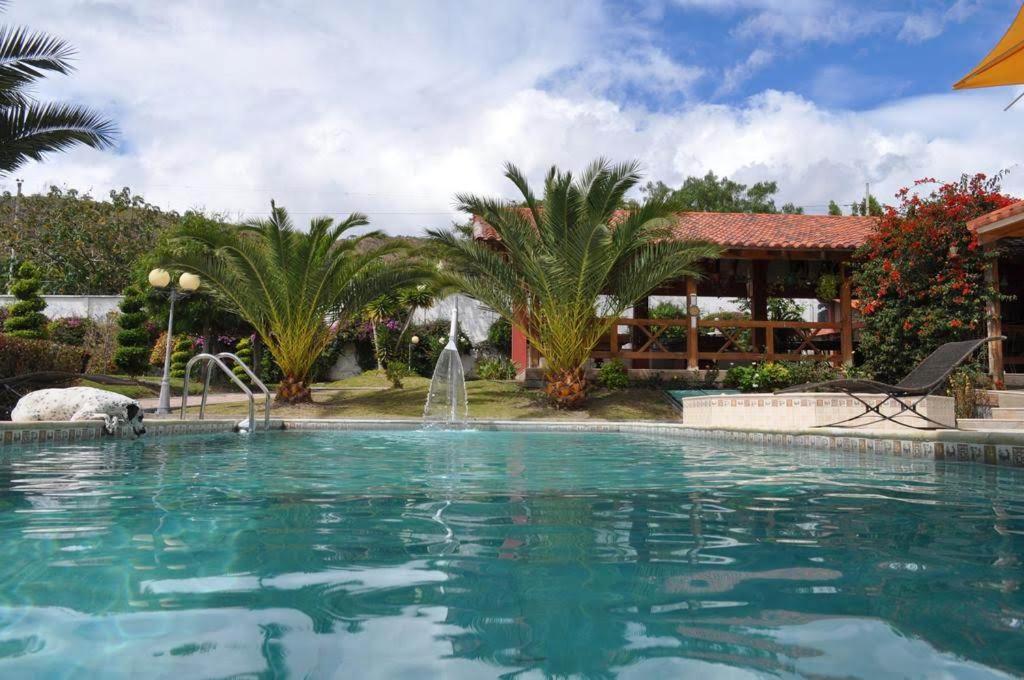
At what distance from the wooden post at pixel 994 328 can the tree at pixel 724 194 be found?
3034 centimetres

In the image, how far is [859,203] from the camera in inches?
1586

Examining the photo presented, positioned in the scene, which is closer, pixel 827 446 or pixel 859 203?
pixel 827 446

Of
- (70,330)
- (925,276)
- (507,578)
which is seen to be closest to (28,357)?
(507,578)

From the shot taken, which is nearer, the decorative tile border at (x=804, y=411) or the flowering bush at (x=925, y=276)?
the decorative tile border at (x=804, y=411)

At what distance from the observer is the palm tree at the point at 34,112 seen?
10.1 meters

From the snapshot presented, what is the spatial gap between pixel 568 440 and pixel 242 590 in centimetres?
835

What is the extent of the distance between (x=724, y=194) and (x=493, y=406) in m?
33.1

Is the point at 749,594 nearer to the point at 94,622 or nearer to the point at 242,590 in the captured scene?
the point at 242,590

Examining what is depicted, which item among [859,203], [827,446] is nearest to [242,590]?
[827,446]

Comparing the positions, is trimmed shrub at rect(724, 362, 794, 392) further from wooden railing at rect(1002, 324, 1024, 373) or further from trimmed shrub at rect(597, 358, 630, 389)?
wooden railing at rect(1002, 324, 1024, 373)

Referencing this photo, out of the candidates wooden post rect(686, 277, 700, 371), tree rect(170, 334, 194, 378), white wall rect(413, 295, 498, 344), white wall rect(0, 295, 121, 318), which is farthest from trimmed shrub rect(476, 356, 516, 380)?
white wall rect(0, 295, 121, 318)

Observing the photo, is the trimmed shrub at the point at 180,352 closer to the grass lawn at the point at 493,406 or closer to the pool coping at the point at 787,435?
the grass lawn at the point at 493,406

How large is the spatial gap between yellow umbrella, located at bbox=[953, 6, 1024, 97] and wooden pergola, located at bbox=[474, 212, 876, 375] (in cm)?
1141

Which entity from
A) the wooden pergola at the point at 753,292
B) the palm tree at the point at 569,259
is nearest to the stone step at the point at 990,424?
the palm tree at the point at 569,259
